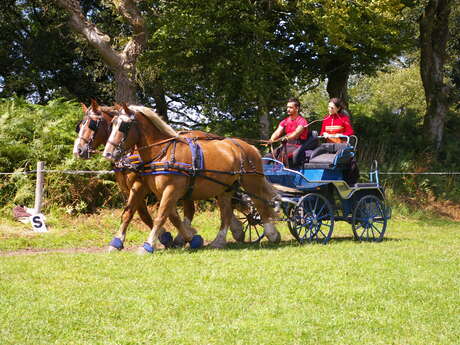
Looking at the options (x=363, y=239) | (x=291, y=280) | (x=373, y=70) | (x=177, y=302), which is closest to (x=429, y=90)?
(x=373, y=70)

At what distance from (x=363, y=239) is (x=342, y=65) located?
8612 mm

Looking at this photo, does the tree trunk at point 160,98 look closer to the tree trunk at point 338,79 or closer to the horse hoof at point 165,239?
the tree trunk at point 338,79

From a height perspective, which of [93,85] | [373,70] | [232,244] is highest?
[373,70]

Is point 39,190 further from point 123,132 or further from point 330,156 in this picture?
point 330,156

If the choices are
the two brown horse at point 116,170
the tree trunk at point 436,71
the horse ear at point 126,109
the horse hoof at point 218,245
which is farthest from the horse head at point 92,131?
the tree trunk at point 436,71

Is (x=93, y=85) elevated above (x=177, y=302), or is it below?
above

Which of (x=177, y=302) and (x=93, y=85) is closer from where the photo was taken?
(x=177, y=302)

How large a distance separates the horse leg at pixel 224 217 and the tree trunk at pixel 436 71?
41.5 ft

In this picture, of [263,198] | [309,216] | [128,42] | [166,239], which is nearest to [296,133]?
[263,198]

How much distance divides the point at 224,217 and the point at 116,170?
195cm

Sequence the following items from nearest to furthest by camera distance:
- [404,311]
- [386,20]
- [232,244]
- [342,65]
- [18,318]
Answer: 1. [18,318]
2. [404,311]
3. [232,244]
4. [386,20]
5. [342,65]

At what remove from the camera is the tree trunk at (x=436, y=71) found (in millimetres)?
20156

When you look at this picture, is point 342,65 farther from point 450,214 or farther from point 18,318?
point 18,318

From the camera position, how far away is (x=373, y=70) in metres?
19.6
